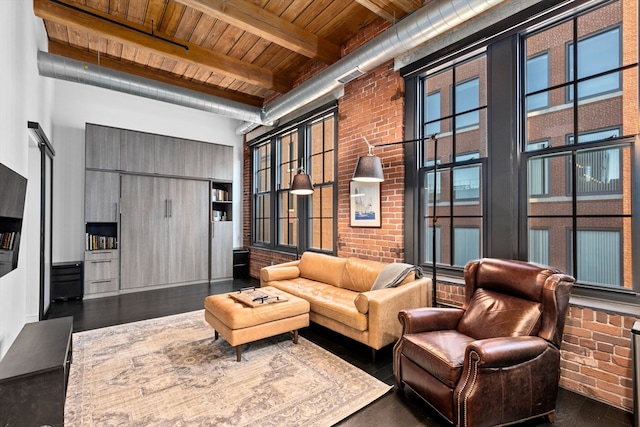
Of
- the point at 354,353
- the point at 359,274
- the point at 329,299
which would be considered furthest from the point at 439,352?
the point at 359,274

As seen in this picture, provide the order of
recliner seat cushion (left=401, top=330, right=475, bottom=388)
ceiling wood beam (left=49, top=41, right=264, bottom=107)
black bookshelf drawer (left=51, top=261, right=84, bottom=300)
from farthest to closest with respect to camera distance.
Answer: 1. black bookshelf drawer (left=51, top=261, right=84, bottom=300)
2. ceiling wood beam (left=49, top=41, right=264, bottom=107)
3. recliner seat cushion (left=401, top=330, right=475, bottom=388)

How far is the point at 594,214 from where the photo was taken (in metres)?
2.44

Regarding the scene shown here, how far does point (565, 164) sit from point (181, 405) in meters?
3.61

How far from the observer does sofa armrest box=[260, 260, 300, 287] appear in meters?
4.37

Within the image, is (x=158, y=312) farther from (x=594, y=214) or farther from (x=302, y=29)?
(x=594, y=214)

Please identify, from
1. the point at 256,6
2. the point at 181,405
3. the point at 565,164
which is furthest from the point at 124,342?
the point at 565,164

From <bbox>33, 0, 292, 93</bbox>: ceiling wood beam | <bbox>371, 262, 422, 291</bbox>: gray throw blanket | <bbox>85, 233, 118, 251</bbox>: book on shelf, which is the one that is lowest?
<bbox>371, 262, 422, 291</bbox>: gray throw blanket

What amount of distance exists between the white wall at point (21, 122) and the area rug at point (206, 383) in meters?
0.72

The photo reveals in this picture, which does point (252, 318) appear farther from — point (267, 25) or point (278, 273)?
point (267, 25)

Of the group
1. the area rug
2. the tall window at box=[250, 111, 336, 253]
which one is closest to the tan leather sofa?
the area rug

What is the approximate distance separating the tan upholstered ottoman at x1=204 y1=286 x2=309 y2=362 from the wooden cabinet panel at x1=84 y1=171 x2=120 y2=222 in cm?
334

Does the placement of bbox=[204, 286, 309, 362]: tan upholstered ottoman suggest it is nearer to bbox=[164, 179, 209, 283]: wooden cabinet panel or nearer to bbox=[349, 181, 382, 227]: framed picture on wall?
bbox=[349, 181, 382, 227]: framed picture on wall

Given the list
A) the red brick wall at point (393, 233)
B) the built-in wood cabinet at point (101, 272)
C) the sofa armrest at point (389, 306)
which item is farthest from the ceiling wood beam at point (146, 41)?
the sofa armrest at point (389, 306)

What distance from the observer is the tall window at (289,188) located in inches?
198
